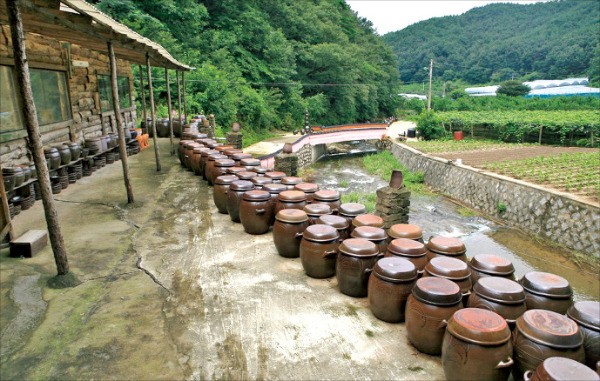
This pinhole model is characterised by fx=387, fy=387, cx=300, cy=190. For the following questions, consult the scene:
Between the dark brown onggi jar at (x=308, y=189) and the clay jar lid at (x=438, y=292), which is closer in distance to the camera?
the clay jar lid at (x=438, y=292)

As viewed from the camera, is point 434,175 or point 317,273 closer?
point 317,273

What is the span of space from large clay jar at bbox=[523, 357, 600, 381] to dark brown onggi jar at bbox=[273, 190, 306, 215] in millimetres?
3486

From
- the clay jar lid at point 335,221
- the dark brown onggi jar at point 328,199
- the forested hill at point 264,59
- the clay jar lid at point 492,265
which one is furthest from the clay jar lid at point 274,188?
the forested hill at point 264,59

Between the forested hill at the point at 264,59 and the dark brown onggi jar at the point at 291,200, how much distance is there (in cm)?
1486

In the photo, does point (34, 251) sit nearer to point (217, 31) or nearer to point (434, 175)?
point (434, 175)

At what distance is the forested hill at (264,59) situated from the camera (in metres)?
20.0

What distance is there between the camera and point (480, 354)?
2682mm

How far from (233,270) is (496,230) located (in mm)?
9640

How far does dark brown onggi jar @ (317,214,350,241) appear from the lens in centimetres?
468

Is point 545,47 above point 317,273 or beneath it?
above

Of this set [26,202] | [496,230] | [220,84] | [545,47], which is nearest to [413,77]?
[545,47]

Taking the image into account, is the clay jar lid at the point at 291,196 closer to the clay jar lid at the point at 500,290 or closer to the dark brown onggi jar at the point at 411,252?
the dark brown onggi jar at the point at 411,252

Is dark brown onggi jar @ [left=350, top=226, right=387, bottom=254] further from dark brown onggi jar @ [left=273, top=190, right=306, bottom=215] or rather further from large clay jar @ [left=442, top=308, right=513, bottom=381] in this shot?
large clay jar @ [left=442, top=308, right=513, bottom=381]


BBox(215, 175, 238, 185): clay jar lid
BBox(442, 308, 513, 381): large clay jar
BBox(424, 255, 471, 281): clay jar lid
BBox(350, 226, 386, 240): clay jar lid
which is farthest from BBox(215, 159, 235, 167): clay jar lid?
BBox(442, 308, 513, 381): large clay jar
